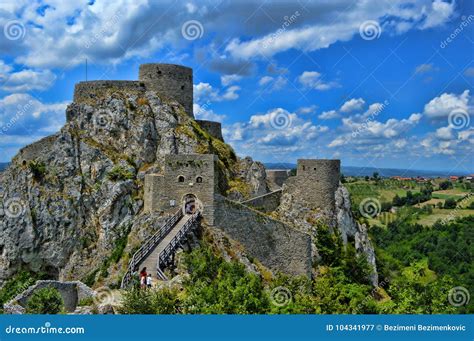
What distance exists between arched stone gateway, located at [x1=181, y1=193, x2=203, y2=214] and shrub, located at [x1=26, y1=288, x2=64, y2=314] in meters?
11.2

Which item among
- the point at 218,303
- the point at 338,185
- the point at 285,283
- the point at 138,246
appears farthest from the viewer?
the point at 338,185

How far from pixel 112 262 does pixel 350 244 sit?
58.7ft

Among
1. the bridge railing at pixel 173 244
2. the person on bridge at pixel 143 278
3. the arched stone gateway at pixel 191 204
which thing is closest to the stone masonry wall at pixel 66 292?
the person on bridge at pixel 143 278

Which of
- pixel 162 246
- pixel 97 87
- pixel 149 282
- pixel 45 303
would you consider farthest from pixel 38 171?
pixel 45 303

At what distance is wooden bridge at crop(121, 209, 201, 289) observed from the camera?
2875 centimetres

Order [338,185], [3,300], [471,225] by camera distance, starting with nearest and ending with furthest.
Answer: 1. [3,300]
2. [338,185]
3. [471,225]

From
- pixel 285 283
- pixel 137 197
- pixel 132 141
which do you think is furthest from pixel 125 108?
pixel 285 283

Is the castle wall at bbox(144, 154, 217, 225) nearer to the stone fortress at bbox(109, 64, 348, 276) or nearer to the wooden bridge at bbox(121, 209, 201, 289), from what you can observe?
the stone fortress at bbox(109, 64, 348, 276)

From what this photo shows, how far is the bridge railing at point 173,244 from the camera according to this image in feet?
97.0

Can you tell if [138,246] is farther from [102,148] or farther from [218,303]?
[218,303]

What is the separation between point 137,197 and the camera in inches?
1565

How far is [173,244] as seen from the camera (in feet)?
101

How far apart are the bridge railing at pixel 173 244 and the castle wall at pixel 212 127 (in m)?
14.8

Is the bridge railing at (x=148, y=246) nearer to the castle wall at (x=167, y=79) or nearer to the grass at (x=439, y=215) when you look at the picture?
the castle wall at (x=167, y=79)
